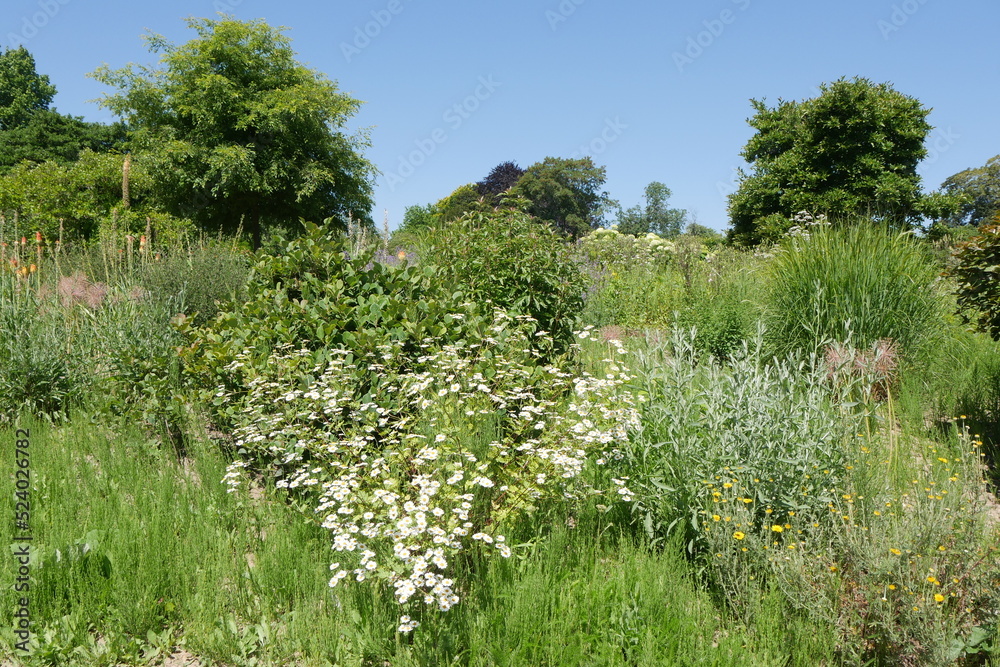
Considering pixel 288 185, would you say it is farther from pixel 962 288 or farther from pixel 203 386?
pixel 962 288

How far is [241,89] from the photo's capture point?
1944 centimetres

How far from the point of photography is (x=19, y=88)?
119ft

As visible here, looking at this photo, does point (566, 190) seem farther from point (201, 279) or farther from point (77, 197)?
point (201, 279)

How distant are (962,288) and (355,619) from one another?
16.8 feet

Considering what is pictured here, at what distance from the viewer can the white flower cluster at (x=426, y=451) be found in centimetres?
237

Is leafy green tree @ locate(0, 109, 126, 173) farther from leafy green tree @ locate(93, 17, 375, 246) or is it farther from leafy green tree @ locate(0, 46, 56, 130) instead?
leafy green tree @ locate(93, 17, 375, 246)

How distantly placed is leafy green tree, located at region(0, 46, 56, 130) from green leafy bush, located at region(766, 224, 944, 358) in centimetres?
4286

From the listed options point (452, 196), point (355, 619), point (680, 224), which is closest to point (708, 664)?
point (355, 619)

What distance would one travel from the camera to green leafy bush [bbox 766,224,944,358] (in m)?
5.96

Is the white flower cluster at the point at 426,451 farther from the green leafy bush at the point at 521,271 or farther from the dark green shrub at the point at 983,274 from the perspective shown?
the dark green shrub at the point at 983,274

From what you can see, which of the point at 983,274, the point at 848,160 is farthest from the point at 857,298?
the point at 848,160

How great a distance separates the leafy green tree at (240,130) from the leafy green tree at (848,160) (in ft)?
47.1

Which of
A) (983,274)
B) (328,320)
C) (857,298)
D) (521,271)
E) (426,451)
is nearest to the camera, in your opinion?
(426,451)

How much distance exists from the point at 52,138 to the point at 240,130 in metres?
21.4
